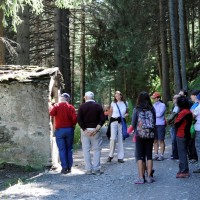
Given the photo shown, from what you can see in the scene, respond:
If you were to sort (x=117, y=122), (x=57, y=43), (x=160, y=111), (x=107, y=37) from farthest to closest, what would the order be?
(x=107, y=37) → (x=57, y=43) → (x=117, y=122) → (x=160, y=111)

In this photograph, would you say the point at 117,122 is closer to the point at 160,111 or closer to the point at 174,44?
the point at 160,111

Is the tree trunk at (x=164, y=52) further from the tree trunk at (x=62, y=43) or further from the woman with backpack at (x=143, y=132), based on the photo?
the woman with backpack at (x=143, y=132)

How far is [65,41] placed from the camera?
19.2 meters

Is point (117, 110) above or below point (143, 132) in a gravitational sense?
above

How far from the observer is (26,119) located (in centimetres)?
1120

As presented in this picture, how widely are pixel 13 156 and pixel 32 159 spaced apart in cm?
56

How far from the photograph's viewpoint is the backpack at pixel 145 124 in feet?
27.0

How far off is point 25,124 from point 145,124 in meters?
4.19

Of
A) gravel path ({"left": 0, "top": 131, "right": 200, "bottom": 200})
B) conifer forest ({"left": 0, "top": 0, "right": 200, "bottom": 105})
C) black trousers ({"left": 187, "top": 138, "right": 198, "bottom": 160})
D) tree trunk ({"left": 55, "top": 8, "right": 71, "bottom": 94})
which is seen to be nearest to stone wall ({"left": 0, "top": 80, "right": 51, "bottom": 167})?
gravel path ({"left": 0, "top": 131, "right": 200, "bottom": 200})

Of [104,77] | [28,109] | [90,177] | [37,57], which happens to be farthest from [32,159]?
[104,77]

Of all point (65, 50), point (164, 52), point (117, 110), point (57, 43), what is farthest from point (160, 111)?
point (164, 52)

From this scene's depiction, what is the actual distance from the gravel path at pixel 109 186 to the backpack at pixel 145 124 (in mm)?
1020

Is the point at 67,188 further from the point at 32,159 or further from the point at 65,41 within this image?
the point at 65,41

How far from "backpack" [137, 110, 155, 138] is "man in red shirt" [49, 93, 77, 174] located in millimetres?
2330
